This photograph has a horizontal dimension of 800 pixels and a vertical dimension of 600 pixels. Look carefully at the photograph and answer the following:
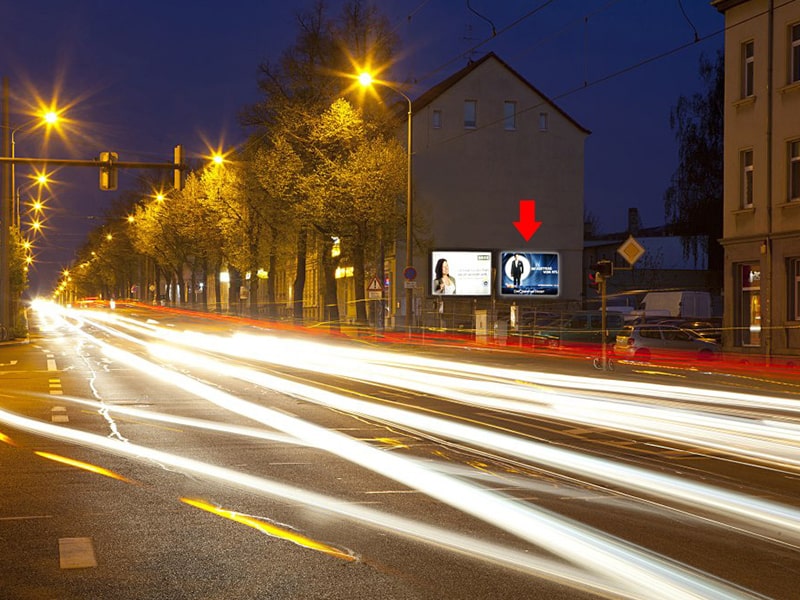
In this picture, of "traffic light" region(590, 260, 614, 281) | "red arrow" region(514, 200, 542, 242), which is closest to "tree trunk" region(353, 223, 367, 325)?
"red arrow" region(514, 200, 542, 242)

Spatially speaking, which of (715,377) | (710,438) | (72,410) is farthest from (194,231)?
(710,438)

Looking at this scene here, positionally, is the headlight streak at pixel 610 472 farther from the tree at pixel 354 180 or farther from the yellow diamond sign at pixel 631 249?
the tree at pixel 354 180

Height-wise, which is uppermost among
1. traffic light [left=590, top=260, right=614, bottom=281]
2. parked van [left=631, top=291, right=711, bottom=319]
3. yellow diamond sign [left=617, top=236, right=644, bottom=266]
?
yellow diamond sign [left=617, top=236, right=644, bottom=266]

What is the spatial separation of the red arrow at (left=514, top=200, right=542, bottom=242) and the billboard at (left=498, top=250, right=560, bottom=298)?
4.27ft

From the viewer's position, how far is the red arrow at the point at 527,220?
211ft

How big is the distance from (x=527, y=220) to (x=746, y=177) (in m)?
29.8

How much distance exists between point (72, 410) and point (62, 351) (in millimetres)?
21593

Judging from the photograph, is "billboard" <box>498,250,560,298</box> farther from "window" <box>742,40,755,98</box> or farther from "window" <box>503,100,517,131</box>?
"window" <box>742,40,755,98</box>

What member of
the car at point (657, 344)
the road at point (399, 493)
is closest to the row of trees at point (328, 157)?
the car at point (657, 344)

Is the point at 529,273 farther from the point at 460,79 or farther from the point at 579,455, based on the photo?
the point at 579,455

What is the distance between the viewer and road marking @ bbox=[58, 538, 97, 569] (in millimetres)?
6727

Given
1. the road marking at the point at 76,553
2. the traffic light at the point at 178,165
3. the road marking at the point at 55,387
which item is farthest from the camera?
the traffic light at the point at 178,165

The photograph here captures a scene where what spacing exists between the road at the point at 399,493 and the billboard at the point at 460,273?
131ft

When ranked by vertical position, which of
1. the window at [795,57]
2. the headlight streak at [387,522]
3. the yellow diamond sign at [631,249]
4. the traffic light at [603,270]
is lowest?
the headlight streak at [387,522]
